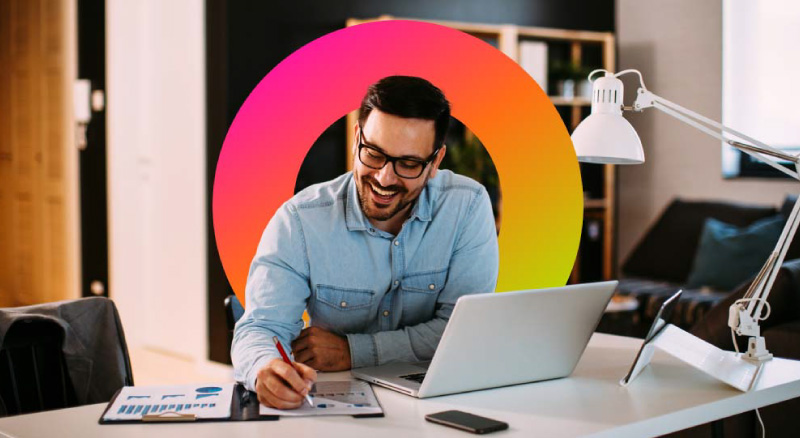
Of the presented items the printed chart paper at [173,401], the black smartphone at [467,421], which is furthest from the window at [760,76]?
the printed chart paper at [173,401]

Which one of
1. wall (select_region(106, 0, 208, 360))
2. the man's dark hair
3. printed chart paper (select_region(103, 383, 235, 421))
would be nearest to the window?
wall (select_region(106, 0, 208, 360))

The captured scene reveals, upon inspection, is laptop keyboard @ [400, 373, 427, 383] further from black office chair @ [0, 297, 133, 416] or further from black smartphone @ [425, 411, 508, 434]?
black office chair @ [0, 297, 133, 416]

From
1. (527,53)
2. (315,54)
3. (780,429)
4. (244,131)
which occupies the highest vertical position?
(527,53)

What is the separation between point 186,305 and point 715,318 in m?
3.22

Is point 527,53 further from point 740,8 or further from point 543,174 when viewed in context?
point 543,174

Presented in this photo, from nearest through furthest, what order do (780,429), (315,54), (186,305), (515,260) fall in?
(315,54) → (515,260) → (780,429) → (186,305)

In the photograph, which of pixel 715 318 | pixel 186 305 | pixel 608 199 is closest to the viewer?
pixel 715 318

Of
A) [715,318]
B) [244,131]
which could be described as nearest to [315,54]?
[244,131]

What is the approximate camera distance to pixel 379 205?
2191 millimetres

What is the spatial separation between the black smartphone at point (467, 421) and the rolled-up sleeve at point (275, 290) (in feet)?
1.35

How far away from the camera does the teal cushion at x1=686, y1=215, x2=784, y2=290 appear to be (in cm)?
512

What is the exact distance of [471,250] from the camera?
7.61ft

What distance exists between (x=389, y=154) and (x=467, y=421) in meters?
0.75

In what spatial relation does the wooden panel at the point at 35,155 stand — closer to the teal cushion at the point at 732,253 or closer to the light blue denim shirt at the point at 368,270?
the teal cushion at the point at 732,253
